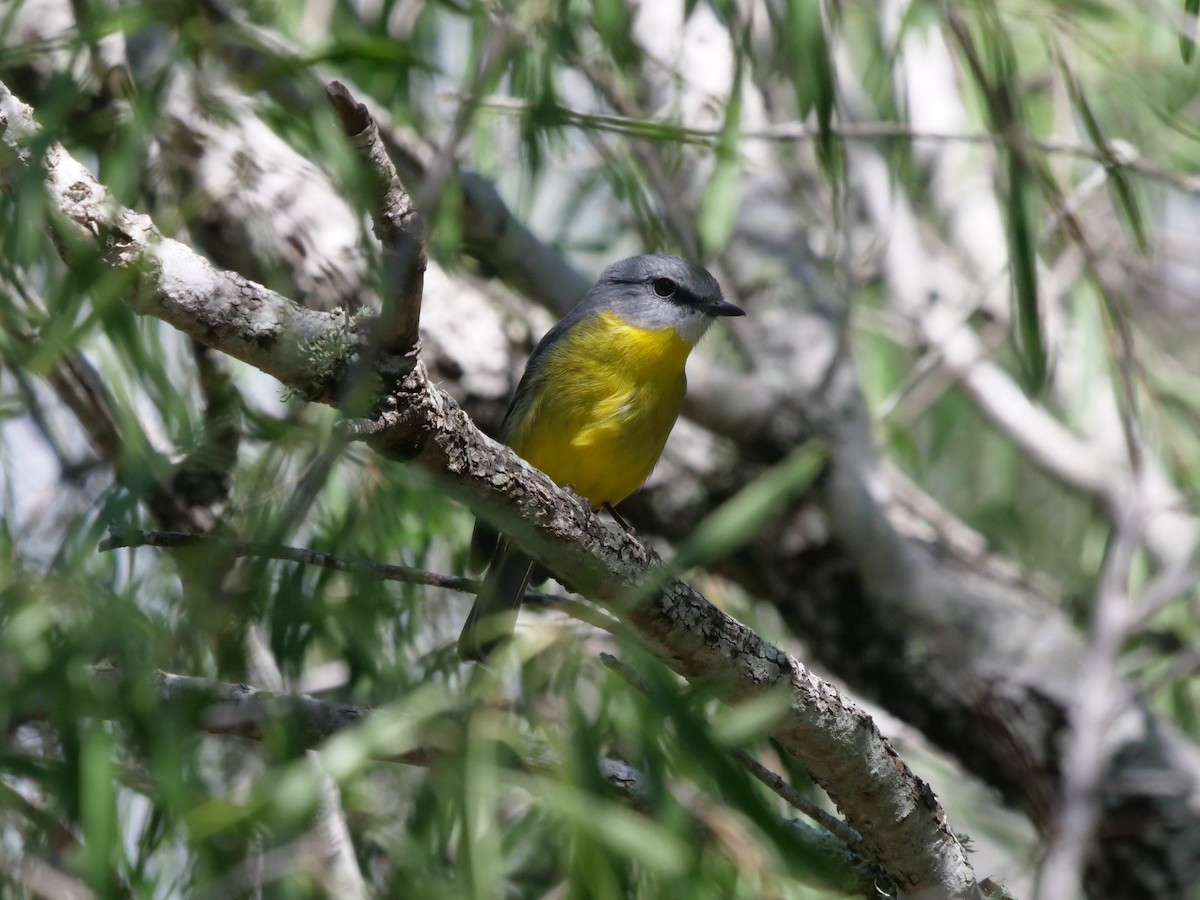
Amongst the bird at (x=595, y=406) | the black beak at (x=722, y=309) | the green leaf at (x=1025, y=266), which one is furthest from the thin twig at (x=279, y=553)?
the black beak at (x=722, y=309)

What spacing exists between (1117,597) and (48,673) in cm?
249

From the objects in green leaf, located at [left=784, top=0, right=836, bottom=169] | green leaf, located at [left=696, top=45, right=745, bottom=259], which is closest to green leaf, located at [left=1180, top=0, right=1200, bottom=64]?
green leaf, located at [left=784, top=0, right=836, bottom=169]

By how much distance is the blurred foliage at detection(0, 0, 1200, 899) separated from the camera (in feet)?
7.14

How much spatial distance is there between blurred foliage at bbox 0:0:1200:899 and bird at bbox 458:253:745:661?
28 cm

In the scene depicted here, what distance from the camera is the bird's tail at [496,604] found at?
3170 mm

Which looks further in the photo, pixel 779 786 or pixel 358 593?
pixel 358 593

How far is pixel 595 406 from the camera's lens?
412 cm

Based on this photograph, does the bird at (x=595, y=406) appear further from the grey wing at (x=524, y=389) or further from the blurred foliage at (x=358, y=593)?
the blurred foliage at (x=358, y=593)

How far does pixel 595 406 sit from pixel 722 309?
71 cm

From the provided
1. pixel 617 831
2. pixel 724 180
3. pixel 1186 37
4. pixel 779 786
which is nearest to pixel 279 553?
pixel 617 831

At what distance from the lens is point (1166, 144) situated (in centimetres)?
625

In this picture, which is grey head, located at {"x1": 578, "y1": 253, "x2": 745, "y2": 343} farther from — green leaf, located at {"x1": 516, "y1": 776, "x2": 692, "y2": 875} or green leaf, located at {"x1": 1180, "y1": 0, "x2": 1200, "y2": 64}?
green leaf, located at {"x1": 516, "y1": 776, "x2": 692, "y2": 875}

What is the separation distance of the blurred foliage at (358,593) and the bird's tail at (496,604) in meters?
0.08

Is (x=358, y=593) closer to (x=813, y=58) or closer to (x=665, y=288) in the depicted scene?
(x=813, y=58)
